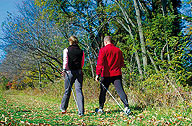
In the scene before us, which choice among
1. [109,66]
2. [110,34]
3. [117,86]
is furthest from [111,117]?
[110,34]

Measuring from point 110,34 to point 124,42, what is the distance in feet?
7.71

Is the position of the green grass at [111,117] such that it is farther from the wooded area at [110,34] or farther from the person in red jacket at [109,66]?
the wooded area at [110,34]

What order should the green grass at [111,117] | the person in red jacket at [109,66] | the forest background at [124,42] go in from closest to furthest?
the green grass at [111,117]
the person in red jacket at [109,66]
the forest background at [124,42]

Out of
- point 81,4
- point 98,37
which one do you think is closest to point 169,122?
point 98,37

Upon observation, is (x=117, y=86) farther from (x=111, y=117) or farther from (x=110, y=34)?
(x=110, y=34)

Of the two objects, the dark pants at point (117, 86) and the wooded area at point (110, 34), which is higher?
the wooded area at point (110, 34)

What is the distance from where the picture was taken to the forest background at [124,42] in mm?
6911

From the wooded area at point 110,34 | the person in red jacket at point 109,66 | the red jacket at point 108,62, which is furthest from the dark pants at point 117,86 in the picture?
the wooded area at point 110,34

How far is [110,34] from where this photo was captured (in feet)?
47.8

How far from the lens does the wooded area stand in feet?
30.8

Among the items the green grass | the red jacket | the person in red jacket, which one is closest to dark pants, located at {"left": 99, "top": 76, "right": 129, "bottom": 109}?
the person in red jacket

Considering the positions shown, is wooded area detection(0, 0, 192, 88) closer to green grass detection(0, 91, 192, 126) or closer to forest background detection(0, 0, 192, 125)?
forest background detection(0, 0, 192, 125)

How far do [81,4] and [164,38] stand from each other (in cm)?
869

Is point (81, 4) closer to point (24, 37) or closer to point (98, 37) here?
point (98, 37)
